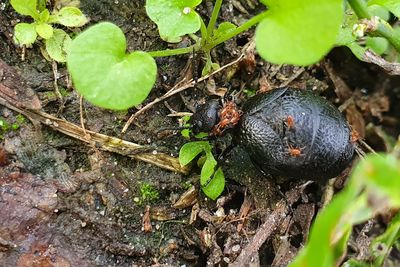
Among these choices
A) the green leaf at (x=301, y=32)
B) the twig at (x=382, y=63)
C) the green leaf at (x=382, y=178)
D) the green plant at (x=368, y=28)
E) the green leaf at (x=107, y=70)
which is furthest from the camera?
the twig at (x=382, y=63)

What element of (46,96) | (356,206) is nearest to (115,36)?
(46,96)

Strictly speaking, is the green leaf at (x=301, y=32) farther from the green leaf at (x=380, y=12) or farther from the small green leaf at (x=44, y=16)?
the small green leaf at (x=44, y=16)

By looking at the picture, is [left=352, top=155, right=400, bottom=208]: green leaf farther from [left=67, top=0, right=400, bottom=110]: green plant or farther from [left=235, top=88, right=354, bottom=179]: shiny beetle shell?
[left=235, top=88, right=354, bottom=179]: shiny beetle shell

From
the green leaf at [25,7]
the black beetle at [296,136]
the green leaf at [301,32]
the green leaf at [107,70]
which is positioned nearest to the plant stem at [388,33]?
the black beetle at [296,136]

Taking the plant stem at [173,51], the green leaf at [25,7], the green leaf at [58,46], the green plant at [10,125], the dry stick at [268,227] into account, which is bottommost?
the dry stick at [268,227]

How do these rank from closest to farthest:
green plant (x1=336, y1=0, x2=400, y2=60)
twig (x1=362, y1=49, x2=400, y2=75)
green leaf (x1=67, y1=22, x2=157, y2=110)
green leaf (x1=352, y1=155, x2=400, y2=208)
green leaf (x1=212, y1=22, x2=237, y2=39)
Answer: green leaf (x1=352, y1=155, x2=400, y2=208) < green leaf (x1=67, y1=22, x2=157, y2=110) < green plant (x1=336, y1=0, x2=400, y2=60) < green leaf (x1=212, y1=22, x2=237, y2=39) < twig (x1=362, y1=49, x2=400, y2=75)

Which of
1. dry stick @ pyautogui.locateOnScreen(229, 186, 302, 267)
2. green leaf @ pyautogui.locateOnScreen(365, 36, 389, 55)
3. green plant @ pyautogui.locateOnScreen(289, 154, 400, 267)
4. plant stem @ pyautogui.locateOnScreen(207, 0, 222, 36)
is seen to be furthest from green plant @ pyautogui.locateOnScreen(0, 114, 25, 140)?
green leaf @ pyautogui.locateOnScreen(365, 36, 389, 55)

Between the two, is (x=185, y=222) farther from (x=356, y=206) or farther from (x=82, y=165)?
(x=356, y=206)
